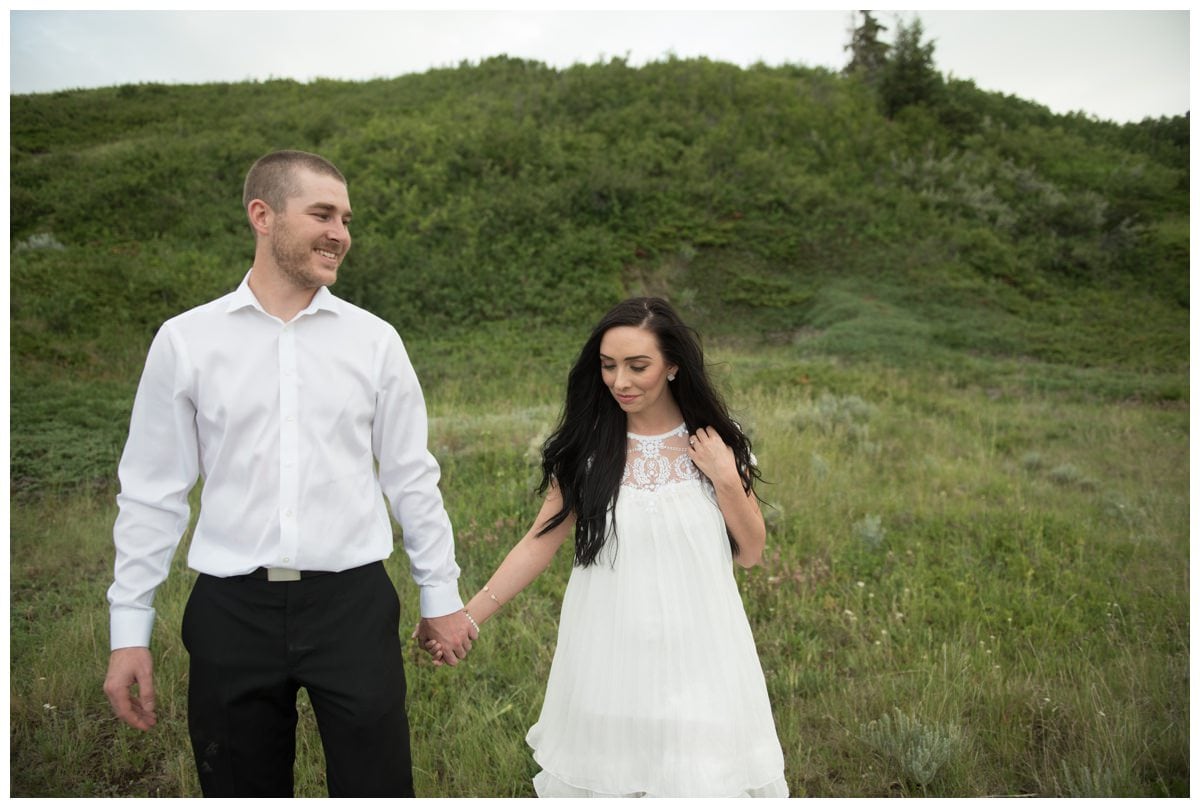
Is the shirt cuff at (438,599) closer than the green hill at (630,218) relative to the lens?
Yes

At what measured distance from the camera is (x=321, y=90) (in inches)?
1011

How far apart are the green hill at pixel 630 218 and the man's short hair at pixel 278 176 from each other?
391 inches

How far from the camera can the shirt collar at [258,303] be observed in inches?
102

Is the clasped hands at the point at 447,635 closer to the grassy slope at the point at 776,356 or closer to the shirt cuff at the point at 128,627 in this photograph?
the shirt cuff at the point at 128,627

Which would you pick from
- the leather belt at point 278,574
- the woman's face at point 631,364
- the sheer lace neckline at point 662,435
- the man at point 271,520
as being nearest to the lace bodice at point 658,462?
the sheer lace neckline at point 662,435

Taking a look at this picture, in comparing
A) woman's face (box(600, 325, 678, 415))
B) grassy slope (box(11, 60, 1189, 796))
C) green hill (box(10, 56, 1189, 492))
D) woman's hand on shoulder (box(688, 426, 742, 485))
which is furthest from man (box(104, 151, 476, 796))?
green hill (box(10, 56, 1189, 492))

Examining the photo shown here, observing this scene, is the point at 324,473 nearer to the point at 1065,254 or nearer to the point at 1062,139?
the point at 1065,254

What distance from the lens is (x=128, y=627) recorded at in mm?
2525

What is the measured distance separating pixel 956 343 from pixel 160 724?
Answer: 1542 centimetres

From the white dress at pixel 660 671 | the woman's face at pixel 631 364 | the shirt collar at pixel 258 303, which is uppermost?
the shirt collar at pixel 258 303

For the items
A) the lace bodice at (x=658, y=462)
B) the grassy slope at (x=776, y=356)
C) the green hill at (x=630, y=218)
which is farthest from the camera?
the green hill at (x=630, y=218)

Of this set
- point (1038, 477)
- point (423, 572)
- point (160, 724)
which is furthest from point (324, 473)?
point (1038, 477)

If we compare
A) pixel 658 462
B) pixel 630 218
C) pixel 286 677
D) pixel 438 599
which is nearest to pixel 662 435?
pixel 658 462
